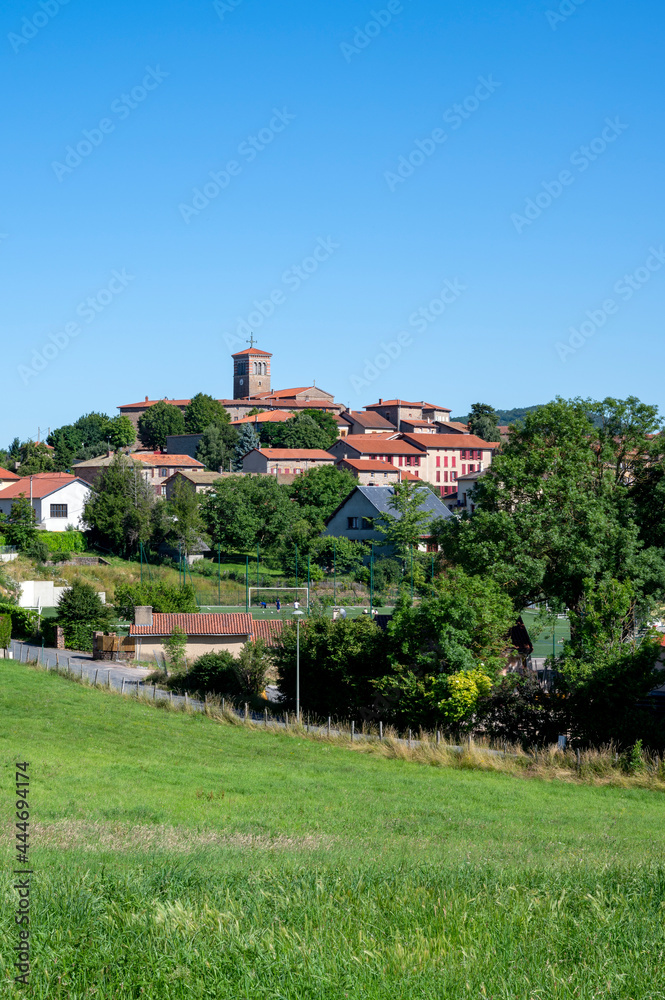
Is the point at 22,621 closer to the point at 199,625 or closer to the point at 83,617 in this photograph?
the point at 83,617

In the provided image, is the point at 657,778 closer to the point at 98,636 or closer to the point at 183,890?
the point at 183,890

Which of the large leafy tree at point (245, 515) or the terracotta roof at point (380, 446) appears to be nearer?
the large leafy tree at point (245, 515)

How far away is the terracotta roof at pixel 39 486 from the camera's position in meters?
84.3

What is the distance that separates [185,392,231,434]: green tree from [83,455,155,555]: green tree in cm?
5595

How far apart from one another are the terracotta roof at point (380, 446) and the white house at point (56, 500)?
47144mm

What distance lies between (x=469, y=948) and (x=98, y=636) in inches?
1664

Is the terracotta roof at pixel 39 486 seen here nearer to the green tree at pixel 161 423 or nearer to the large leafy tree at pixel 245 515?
the large leafy tree at pixel 245 515

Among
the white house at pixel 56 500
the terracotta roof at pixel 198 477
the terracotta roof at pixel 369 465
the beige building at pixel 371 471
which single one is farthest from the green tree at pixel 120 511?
the terracotta roof at pixel 369 465

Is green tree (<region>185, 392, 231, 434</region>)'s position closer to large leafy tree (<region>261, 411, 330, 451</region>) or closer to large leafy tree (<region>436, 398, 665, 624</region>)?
large leafy tree (<region>261, 411, 330, 451</region>)

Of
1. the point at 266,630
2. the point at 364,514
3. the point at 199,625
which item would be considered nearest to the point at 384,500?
the point at 364,514

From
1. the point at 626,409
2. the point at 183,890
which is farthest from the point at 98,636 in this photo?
the point at 183,890

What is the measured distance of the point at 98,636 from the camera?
46469 mm

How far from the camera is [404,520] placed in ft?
261

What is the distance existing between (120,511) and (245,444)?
165ft
